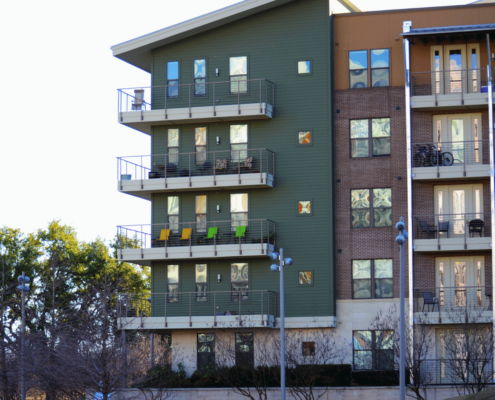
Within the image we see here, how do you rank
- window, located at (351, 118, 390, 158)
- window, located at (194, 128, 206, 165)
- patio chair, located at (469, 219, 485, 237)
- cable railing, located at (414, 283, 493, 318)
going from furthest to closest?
window, located at (194, 128, 206, 165)
window, located at (351, 118, 390, 158)
patio chair, located at (469, 219, 485, 237)
cable railing, located at (414, 283, 493, 318)

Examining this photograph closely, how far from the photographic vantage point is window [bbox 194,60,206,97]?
4422 cm

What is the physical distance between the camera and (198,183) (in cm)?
4253

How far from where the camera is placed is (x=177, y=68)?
44719 mm

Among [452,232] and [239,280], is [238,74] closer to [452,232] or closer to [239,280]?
[239,280]

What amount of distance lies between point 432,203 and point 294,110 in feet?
25.7

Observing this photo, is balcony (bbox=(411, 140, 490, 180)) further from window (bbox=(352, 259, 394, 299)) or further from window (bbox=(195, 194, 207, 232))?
window (bbox=(195, 194, 207, 232))

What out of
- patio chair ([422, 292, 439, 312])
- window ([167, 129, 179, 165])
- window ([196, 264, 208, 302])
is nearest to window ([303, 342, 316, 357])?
patio chair ([422, 292, 439, 312])

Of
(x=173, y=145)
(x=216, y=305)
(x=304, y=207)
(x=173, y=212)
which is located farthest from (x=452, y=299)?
(x=173, y=145)

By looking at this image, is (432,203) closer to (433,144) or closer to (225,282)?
(433,144)

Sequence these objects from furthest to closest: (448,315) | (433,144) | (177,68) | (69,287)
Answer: (69,287)
(177,68)
(433,144)
(448,315)

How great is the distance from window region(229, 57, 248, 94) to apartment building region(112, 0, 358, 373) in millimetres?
58

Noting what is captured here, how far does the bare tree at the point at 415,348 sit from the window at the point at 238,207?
310 inches

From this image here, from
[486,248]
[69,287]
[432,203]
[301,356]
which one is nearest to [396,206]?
[432,203]

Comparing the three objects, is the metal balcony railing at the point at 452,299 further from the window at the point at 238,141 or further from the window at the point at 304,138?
the window at the point at 238,141
